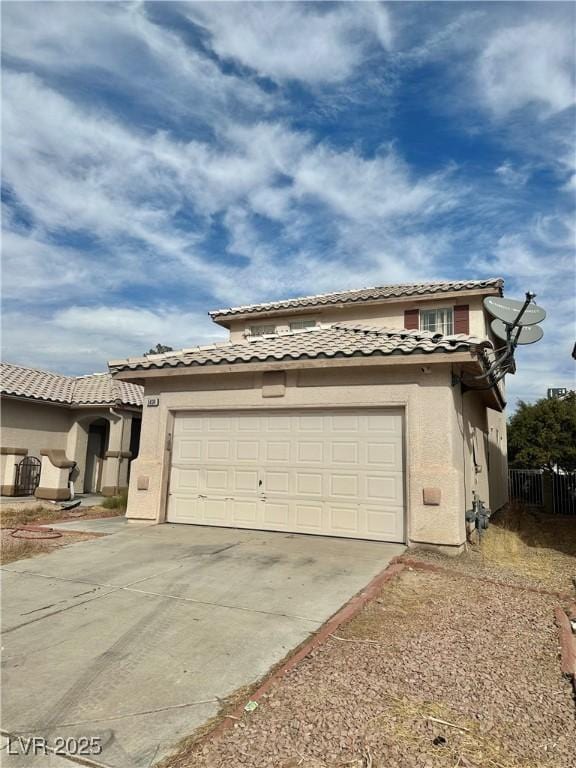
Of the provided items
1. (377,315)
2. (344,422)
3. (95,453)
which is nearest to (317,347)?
(344,422)

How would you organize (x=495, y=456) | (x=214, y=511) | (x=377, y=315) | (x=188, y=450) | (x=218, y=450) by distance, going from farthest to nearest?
1. (x=377, y=315)
2. (x=495, y=456)
3. (x=188, y=450)
4. (x=218, y=450)
5. (x=214, y=511)

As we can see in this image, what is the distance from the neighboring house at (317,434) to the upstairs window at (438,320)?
5453 mm

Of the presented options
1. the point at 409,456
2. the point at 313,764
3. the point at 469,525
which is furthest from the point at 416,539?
the point at 313,764

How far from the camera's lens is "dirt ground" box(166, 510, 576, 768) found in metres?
2.86

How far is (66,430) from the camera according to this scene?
1942 centimetres

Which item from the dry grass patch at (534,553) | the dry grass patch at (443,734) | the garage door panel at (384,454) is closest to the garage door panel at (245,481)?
the garage door panel at (384,454)

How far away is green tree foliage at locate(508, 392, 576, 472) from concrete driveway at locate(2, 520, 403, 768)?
15.8 meters

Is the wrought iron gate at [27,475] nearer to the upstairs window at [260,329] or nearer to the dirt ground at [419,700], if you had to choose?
the upstairs window at [260,329]

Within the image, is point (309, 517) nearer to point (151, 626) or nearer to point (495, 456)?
point (151, 626)

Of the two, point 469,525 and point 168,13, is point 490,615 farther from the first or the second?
point 168,13

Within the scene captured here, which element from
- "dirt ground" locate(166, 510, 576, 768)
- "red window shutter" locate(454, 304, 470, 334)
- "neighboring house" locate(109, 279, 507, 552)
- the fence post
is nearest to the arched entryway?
"neighboring house" locate(109, 279, 507, 552)

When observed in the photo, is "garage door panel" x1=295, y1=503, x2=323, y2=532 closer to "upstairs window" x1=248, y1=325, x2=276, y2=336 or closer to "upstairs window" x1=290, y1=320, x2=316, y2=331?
"upstairs window" x1=290, y1=320, x2=316, y2=331

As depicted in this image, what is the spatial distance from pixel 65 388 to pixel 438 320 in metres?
14.5

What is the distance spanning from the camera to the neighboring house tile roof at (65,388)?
18041 mm
